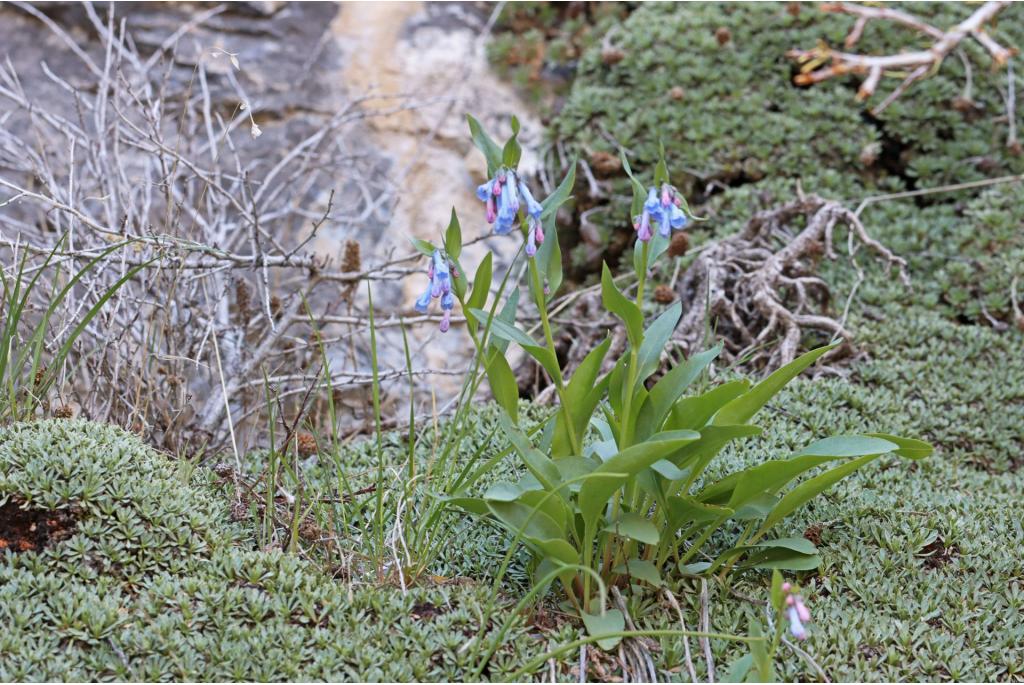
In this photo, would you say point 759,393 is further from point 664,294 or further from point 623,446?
point 664,294

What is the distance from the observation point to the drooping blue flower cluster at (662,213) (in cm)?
174

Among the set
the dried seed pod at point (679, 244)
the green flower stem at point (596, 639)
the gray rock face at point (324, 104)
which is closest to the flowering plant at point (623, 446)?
the green flower stem at point (596, 639)

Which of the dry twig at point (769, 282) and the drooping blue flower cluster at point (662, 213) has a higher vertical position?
the drooping blue flower cluster at point (662, 213)

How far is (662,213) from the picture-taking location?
175 cm

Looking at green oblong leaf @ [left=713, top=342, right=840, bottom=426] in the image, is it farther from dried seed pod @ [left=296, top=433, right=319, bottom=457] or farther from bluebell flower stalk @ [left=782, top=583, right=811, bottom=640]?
dried seed pod @ [left=296, top=433, right=319, bottom=457]

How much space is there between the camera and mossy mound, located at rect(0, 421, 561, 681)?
1.72 meters

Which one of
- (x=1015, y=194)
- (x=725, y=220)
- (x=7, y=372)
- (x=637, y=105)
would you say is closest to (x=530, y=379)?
(x=725, y=220)

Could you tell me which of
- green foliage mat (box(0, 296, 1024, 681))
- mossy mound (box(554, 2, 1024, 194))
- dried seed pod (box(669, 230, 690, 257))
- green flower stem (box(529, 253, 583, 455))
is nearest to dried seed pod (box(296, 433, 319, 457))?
green foliage mat (box(0, 296, 1024, 681))

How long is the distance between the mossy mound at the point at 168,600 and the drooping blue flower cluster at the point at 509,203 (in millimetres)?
768

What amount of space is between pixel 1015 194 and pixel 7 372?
378 cm

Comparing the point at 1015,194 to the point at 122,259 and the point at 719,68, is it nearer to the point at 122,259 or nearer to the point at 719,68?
the point at 719,68

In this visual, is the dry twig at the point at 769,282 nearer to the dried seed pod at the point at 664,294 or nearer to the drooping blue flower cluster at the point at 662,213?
the dried seed pod at the point at 664,294

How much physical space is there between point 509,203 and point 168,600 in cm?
104

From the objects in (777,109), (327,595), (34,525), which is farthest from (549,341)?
(777,109)
